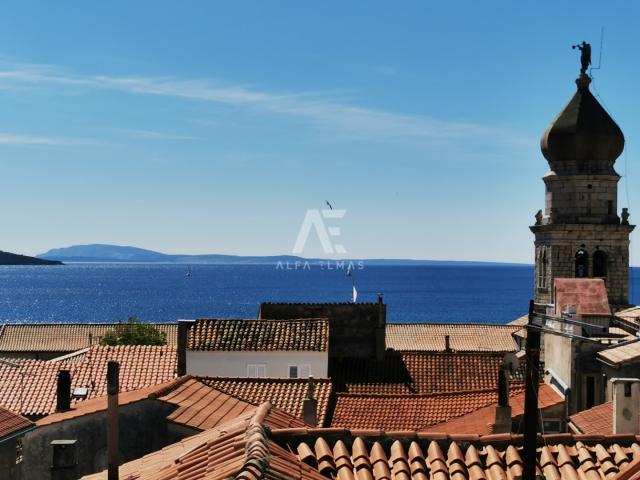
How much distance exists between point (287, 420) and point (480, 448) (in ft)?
9.43

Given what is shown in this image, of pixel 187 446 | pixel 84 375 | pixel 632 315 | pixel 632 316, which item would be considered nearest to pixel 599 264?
pixel 632 315

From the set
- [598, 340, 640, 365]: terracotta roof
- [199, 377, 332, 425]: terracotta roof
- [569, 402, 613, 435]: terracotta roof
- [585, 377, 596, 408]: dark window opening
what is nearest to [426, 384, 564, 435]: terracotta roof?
[585, 377, 596, 408]: dark window opening

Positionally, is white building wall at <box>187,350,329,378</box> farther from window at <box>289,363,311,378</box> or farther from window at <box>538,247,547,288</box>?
window at <box>538,247,547,288</box>

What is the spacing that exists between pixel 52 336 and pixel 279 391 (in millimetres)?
58561

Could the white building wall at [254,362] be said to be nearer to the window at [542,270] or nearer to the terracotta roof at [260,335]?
the terracotta roof at [260,335]

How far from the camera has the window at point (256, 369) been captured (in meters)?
35.6

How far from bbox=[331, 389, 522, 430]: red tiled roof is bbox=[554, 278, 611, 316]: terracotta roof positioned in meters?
3.23

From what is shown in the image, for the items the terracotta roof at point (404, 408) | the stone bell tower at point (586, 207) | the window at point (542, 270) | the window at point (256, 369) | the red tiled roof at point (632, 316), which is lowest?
the terracotta roof at point (404, 408)

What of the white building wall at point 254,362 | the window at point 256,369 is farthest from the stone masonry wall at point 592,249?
the window at point 256,369

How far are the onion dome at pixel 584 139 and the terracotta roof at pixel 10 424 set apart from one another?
3091 centimetres

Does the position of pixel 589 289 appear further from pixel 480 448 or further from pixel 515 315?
pixel 515 315

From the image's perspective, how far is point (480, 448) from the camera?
1144 centimetres

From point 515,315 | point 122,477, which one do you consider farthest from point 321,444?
point 515,315

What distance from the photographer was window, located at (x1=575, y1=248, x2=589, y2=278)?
4528cm
